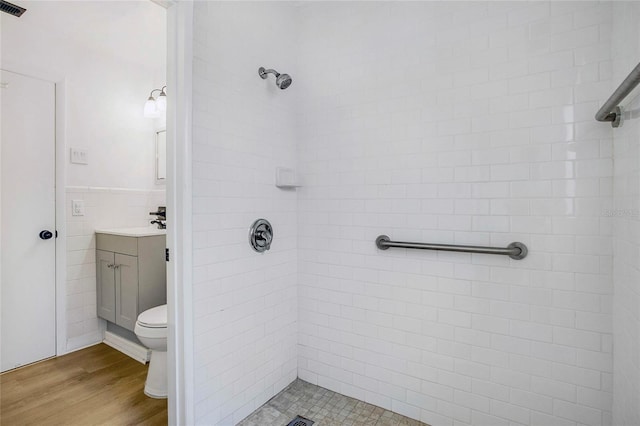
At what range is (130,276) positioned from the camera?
225 centimetres

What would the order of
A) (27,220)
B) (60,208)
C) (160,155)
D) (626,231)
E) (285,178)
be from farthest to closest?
(160,155) → (60,208) → (27,220) → (285,178) → (626,231)

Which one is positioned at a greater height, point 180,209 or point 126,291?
point 180,209

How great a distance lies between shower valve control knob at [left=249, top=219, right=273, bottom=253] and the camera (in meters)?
1.66

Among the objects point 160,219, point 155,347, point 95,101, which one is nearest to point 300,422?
point 155,347

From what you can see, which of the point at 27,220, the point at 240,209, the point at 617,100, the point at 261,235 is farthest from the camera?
the point at 27,220

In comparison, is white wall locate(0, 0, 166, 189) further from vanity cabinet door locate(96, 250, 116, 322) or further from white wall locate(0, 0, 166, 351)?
vanity cabinet door locate(96, 250, 116, 322)

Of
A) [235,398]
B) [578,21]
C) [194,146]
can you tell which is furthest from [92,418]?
[578,21]

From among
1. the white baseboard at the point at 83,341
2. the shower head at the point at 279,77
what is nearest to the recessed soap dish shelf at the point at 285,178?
the shower head at the point at 279,77

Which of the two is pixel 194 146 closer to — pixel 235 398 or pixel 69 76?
pixel 235 398

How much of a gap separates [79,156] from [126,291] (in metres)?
1.15

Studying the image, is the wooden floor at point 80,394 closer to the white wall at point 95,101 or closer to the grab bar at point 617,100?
the white wall at point 95,101

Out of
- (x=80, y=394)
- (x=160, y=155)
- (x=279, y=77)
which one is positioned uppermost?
(x=279, y=77)

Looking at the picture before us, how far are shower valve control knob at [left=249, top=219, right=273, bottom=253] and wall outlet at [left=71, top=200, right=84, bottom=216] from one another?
1.71 metres

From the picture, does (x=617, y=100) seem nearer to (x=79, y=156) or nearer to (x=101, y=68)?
(x=79, y=156)
